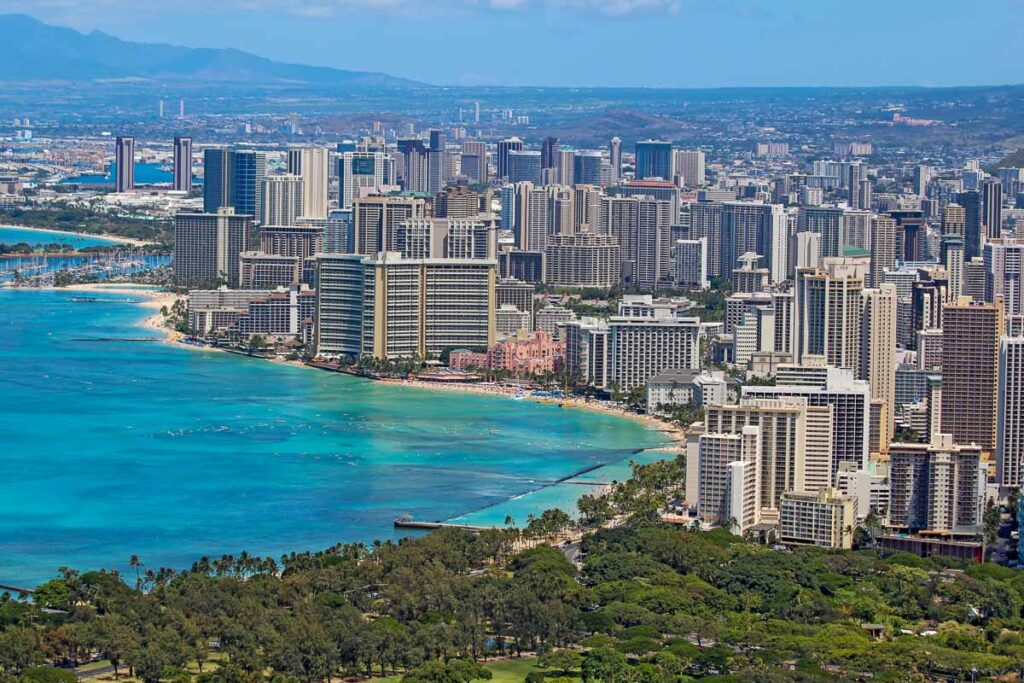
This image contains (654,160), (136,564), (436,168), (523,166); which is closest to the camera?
(136,564)

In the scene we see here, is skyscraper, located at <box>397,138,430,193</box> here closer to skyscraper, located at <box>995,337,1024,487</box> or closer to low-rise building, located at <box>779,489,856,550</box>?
skyscraper, located at <box>995,337,1024,487</box>

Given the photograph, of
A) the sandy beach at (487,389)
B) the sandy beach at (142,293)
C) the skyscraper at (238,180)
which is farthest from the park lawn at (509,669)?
the skyscraper at (238,180)

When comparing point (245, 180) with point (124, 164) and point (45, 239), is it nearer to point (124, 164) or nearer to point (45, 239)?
point (45, 239)

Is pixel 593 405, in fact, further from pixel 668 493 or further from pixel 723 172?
pixel 723 172

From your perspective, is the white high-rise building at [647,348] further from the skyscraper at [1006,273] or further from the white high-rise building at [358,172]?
the white high-rise building at [358,172]

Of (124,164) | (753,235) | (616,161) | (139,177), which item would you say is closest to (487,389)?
(753,235)

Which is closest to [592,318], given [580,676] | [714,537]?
[714,537]
